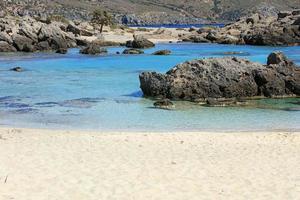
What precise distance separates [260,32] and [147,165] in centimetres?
7425

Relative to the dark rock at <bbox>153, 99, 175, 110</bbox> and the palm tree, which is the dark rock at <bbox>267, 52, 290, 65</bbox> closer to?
the dark rock at <bbox>153, 99, 175, 110</bbox>

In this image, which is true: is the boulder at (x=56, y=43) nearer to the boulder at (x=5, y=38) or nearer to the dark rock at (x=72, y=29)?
the boulder at (x=5, y=38)

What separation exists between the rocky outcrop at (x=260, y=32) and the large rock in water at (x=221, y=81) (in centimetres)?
5466

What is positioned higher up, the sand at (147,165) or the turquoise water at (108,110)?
the sand at (147,165)

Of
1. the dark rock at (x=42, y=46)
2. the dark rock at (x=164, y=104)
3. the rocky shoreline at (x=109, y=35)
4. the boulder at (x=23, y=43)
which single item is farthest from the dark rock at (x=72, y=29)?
the dark rock at (x=164, y=104)

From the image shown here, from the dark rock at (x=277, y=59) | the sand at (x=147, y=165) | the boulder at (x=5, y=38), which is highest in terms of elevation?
the dark rock at (x=277, y=59)

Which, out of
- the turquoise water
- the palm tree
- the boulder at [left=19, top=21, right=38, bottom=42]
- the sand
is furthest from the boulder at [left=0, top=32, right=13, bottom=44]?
the sand

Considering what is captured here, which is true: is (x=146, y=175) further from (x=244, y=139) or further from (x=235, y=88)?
(x=235, y=88)

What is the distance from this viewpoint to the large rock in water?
86.3 feet

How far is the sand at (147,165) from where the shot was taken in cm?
1112

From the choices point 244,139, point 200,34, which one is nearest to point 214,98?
point 244,139

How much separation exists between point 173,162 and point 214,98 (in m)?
12.8

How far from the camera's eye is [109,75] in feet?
132

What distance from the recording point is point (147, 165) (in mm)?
13492
